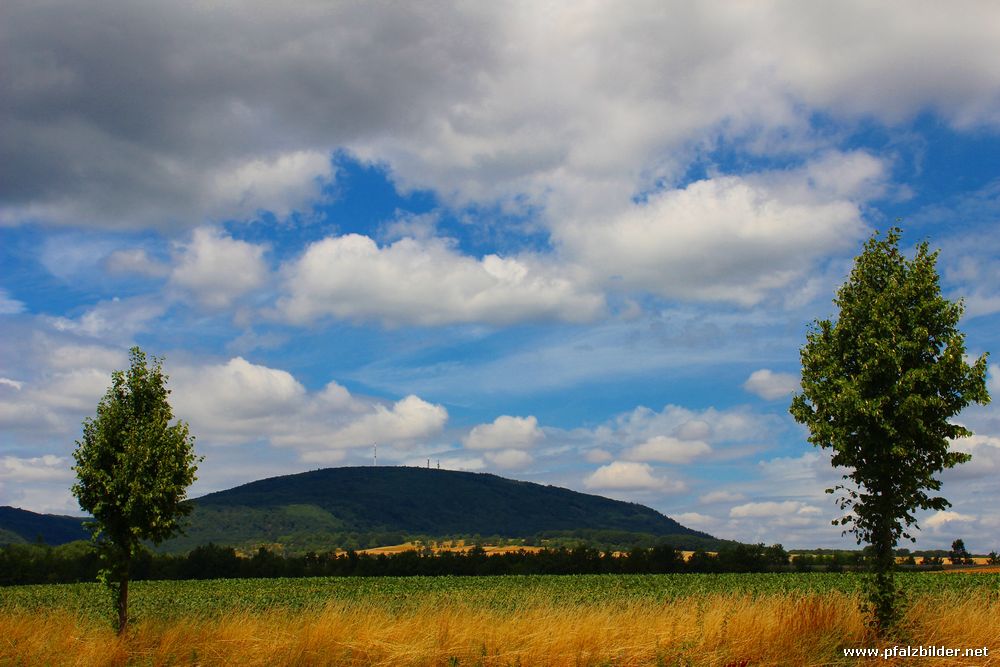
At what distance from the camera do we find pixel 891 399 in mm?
17812

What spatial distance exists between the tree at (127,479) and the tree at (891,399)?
18559mm

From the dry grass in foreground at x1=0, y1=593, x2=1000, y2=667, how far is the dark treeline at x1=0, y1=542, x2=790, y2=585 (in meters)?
74.1

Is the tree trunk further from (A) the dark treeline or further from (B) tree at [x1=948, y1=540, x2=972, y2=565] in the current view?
(B) tree at [x1=948, y1=540, x2=972, y2=565]

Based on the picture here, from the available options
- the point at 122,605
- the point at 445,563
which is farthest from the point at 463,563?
the point at 122,605

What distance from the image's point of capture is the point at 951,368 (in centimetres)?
1783

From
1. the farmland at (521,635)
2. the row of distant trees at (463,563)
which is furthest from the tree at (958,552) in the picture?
the farmland at (521,635)

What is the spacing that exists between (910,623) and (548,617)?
8.18 metres

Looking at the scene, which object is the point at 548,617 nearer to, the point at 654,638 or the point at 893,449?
the point at 654,638

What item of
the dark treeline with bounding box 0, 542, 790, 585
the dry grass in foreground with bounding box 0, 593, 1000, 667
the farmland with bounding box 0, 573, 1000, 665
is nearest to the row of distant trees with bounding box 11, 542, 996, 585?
the dark treeline with bounding box 0, 542, 790, 585

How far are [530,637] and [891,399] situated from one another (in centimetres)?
1049

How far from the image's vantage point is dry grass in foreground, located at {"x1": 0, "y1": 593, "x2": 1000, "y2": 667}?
45.9 ft

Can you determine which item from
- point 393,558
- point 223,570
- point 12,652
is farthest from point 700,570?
point 12,652

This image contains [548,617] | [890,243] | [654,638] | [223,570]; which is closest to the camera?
[654,638]

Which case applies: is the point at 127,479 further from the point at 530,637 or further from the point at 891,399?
the point at 891,399
